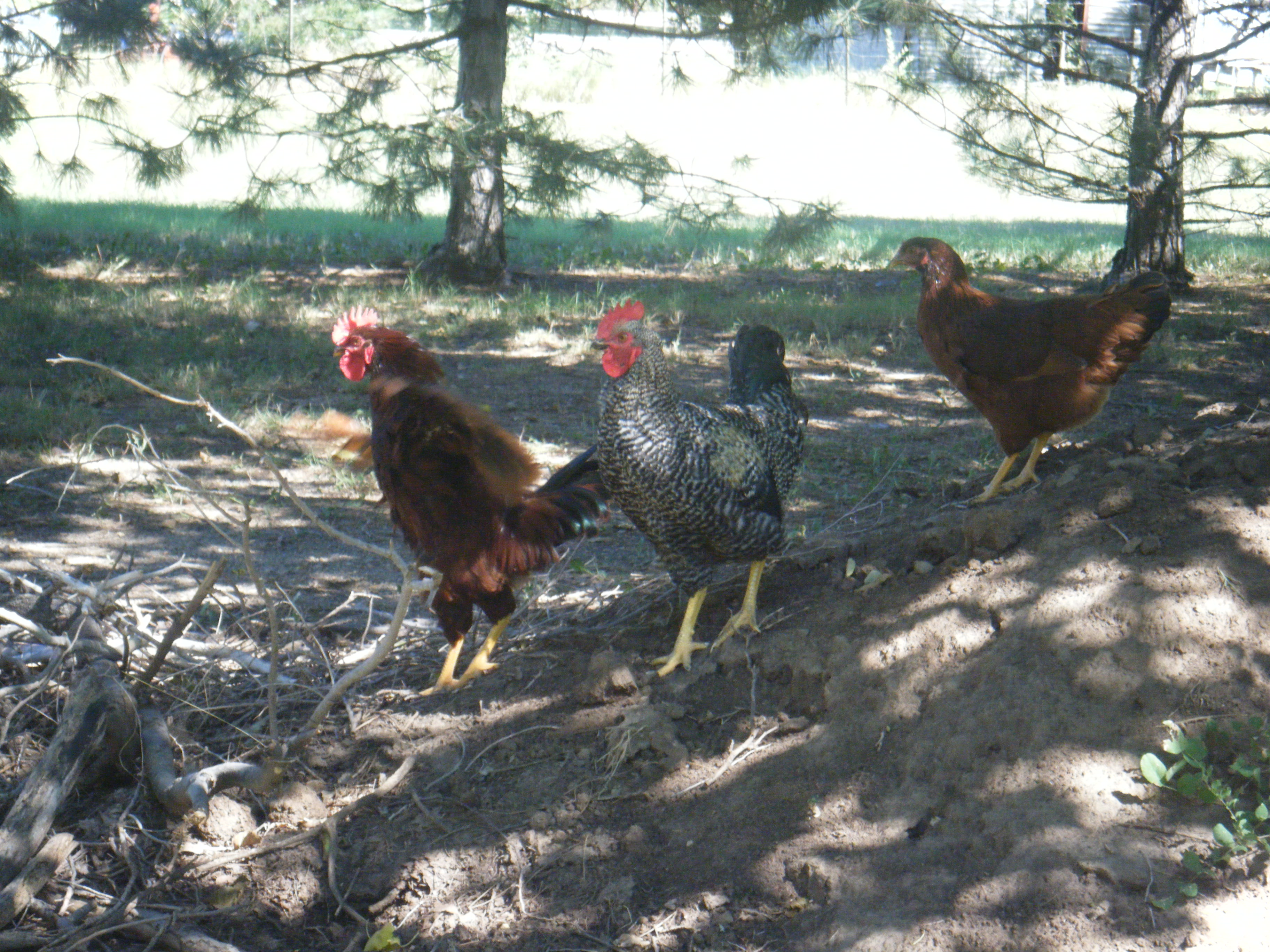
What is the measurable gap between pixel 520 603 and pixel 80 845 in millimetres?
2096

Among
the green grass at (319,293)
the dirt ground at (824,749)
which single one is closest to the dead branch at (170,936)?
the dirt ground at (824,749)

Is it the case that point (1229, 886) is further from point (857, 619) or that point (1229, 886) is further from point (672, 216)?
point (672, 216)

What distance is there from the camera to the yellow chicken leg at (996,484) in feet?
14.1

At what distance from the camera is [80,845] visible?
9.85ft

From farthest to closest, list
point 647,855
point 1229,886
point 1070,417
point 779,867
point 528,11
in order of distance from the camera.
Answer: point 528,11, point 1070,417, point 647,855, point 779,867, point 1229,886

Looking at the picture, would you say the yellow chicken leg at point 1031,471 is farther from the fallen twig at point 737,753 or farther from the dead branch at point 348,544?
the dead branch at point 348,544

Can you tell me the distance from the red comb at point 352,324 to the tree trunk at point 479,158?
542 cm

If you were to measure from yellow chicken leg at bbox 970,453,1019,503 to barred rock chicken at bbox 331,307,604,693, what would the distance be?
1.58 metres

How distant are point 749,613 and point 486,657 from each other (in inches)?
42.2

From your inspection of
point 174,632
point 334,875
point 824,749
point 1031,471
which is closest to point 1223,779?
point 824,749

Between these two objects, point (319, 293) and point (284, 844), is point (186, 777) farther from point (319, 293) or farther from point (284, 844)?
point (319, 293)


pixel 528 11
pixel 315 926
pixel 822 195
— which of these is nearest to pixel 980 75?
pixel 528 11

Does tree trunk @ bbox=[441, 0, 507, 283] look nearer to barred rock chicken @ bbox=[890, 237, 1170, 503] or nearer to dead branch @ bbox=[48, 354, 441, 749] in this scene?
barred rock chicken @ bbox=[890, 237, 1170, 503]

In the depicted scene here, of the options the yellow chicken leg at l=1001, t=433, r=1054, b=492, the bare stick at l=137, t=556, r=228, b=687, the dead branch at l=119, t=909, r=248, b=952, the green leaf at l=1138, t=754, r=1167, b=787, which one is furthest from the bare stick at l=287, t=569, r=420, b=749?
the yellow chicken leg at l=1001, t=433, r=1054, b=492
